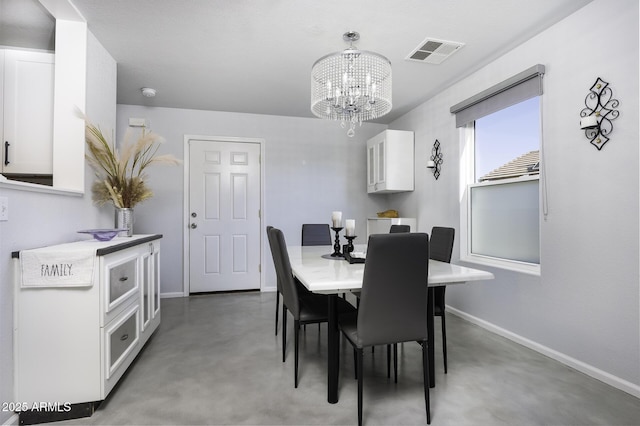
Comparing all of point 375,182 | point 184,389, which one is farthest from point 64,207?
point 375,182

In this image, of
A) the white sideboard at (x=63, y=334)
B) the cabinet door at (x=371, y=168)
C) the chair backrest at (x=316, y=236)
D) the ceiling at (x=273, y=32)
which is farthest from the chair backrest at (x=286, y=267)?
the cabinet door at (x=371, y=168)

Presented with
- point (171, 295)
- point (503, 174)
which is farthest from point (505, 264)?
point (171, 295)

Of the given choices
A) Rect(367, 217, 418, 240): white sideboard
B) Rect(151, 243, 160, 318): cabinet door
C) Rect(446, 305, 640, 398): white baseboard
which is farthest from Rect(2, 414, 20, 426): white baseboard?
Rect(367, 217, 418, 240): white sideboard

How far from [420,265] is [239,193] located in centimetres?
339

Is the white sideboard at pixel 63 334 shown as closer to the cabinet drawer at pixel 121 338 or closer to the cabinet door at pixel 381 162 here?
the cabinet drawer at pixel 121 338

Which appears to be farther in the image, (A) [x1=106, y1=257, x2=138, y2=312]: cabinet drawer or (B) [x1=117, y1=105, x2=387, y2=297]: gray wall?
(B) [x1=117, y1=105, x2=387, y2=297]: gray wall

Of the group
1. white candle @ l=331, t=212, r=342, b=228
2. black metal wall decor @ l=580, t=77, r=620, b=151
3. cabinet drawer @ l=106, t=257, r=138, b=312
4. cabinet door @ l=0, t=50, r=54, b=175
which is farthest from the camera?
white candle @ l=331, t=212, r=342, b=228

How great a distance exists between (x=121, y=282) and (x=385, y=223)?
3192 mm

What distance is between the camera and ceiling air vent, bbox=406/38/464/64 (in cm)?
264

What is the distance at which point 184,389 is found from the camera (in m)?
2.00

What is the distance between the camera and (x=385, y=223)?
14.3 feet

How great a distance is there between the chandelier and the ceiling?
305mm

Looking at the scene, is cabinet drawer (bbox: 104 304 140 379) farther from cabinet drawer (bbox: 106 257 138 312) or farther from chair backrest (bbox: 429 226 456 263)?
chair backrest (bbox: 429 226 456 263)

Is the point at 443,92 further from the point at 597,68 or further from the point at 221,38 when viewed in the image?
the point at 221,38
